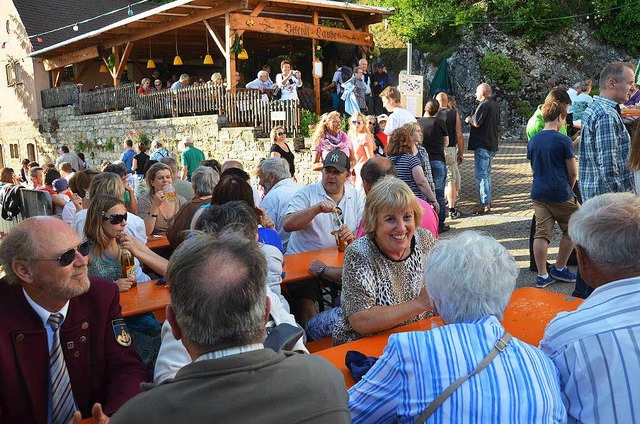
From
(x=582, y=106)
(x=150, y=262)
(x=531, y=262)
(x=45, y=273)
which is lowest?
(x=531, y=262)

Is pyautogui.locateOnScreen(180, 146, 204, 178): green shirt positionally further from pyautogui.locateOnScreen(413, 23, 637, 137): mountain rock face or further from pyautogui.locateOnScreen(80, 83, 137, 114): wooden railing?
pyautogui.locateOnScreen(413, 23, 637, 137): mountain rock face

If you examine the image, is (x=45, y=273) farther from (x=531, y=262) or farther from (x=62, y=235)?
(x=531, y=262)

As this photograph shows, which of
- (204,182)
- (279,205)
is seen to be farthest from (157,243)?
(279,205)

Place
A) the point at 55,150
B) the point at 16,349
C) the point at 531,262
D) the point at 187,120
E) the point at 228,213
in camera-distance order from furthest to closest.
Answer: the point at 55,150 < the point at 187,120 < the point at 531,262 < the point at 228,213 < the point at 16,349

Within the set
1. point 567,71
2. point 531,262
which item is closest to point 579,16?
point 567,71

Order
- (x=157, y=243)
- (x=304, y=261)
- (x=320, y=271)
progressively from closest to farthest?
(x=320, y=271)
(x=304, y=261)
(x=157, y=243)

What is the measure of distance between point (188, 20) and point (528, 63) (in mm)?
11179

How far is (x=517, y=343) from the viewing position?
1.76 metres

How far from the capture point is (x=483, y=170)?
930 cm

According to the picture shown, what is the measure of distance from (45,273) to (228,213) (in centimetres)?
99

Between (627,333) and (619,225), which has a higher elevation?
(619,225)

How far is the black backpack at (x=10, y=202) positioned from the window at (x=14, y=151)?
19595mm

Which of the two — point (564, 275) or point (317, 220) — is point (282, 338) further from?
point (564, 275)

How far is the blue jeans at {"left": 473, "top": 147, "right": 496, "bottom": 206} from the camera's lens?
9.24m
